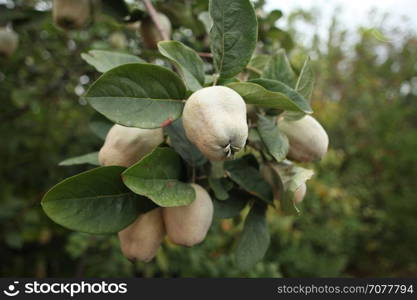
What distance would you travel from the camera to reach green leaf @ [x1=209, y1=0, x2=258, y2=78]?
0.66 metres

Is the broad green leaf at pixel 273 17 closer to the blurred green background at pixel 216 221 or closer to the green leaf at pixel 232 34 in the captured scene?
the blurred green background at pixel 216 221

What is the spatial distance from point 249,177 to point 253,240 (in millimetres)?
141

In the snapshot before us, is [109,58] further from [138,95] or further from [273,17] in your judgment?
[273,17]

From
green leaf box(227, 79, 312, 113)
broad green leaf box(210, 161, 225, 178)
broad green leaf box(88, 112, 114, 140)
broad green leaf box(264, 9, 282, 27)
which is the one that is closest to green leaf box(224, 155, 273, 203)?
broad green leaf box(210, 161, 225, 178)

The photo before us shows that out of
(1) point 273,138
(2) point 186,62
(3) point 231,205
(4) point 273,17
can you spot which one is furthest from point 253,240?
(4) point 273,17

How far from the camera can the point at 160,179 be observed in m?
0.65

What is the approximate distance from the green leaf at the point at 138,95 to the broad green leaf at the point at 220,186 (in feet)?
0.55

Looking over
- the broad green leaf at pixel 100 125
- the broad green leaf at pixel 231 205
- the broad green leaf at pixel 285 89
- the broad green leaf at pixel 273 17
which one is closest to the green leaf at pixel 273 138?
the broad green leaf at pixel 285 89

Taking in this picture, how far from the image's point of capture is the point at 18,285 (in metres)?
1.25

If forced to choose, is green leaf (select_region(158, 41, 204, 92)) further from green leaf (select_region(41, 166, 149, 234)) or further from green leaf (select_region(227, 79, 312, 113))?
green leaf (select_region(41, 166, 149, 234))

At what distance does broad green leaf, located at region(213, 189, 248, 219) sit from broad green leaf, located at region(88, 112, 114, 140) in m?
0.29

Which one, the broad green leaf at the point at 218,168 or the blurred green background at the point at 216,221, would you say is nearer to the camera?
the broad green leaf at the point at 218,168

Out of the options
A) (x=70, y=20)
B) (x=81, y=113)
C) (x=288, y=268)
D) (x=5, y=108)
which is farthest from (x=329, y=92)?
(x=70, y=20)

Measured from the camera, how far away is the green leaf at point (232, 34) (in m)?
0.66
